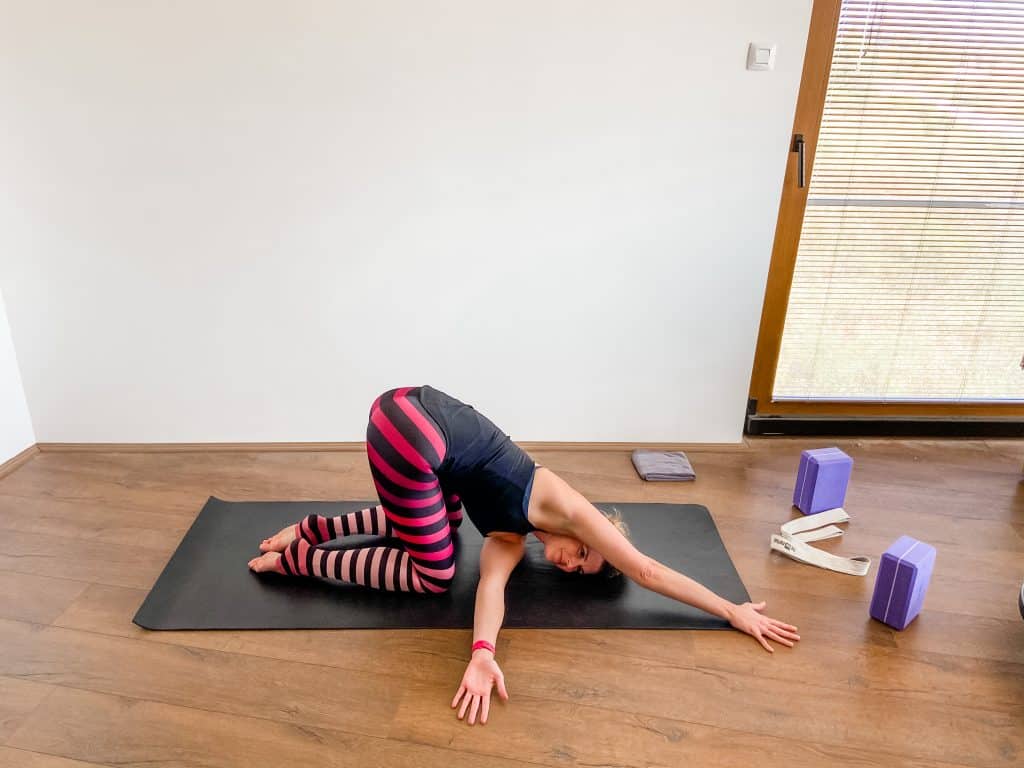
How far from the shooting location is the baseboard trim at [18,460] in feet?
9.10

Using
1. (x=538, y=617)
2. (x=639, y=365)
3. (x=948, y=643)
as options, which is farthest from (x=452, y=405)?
(x=948, y=643)

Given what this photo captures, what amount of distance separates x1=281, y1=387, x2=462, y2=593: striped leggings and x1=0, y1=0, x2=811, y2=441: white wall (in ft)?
2.81

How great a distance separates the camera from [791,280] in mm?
2934

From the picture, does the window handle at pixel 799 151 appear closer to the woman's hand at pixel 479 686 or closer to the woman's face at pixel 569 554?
the woman's face at pixel 569 554

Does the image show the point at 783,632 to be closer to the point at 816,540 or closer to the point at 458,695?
the point at 816,540

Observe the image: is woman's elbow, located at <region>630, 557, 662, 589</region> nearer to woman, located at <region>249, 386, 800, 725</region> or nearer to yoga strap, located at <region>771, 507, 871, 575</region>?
woman, located at <region>249, 386, 800, 725</region>

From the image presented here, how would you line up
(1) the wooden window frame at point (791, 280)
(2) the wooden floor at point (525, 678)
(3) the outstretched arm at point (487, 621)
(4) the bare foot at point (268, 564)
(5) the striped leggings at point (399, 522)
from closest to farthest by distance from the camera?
(2) the wooden floor at point (525, 678)
(3) the outstretched arm at point (487, 621)
(5) the striped leggings at point (399, 522)
(4) the bare foot at point (268, 564)
(1) the wooden window frame at point (791, 280)

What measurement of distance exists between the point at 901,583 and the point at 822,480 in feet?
1.98

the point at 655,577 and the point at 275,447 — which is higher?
the point at 655,577

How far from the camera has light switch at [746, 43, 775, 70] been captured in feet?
8.21

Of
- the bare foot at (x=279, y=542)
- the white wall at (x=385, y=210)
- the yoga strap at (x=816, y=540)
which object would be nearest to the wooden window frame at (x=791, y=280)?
the white wall at (x=385, y=210)

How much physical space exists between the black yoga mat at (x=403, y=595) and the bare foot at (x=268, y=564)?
23mm

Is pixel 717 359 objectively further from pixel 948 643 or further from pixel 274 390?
→ pixel 274 390

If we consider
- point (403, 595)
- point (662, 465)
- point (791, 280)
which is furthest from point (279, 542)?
point (791, 280)
